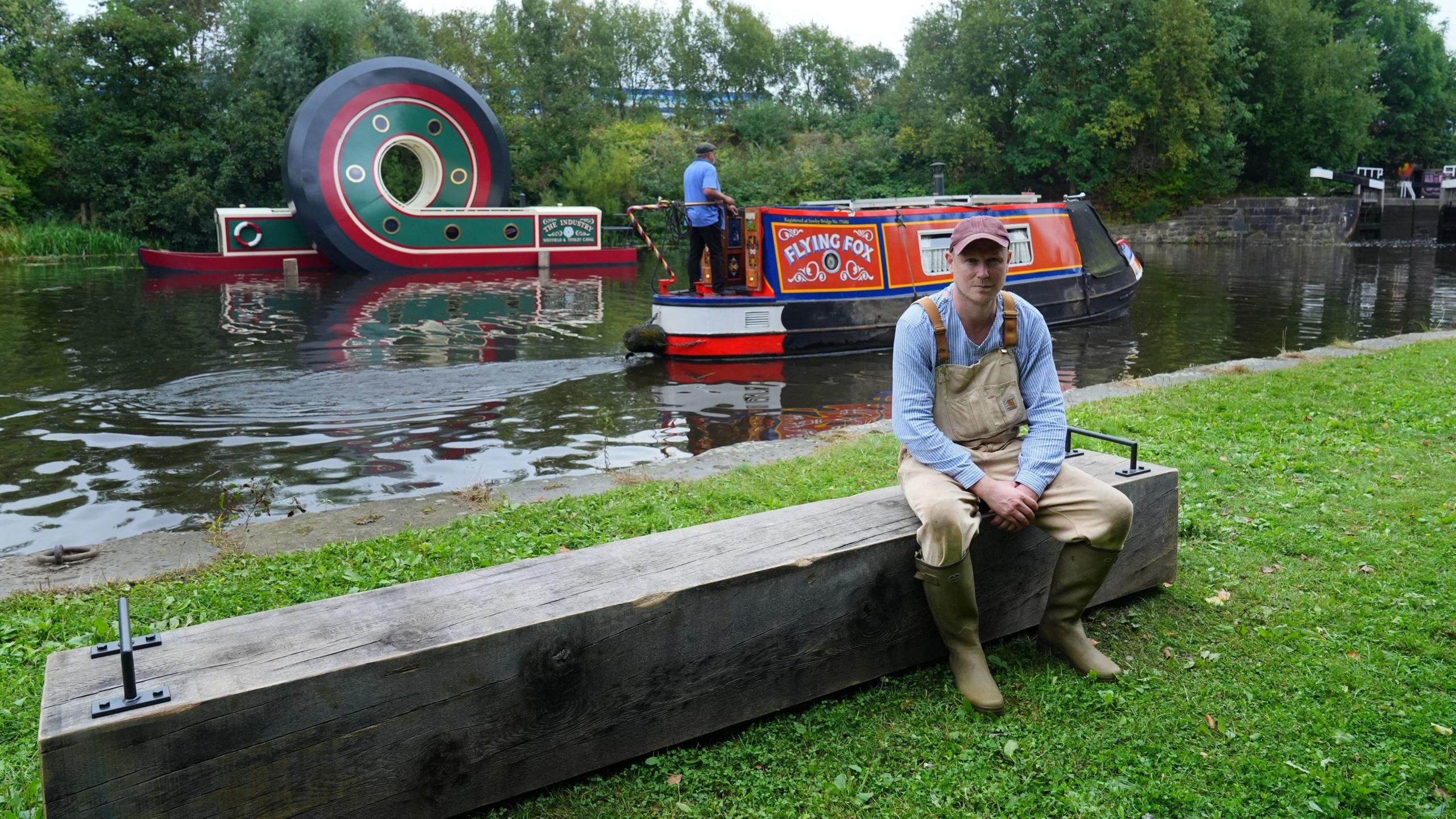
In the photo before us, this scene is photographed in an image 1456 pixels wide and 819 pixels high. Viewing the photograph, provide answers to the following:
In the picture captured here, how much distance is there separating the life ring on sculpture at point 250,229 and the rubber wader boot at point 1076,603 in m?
24.3

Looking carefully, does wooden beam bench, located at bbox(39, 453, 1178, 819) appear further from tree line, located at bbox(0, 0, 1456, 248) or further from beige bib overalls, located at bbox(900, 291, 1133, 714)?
tree line, located at bbox(0, 0, 1456, 248)

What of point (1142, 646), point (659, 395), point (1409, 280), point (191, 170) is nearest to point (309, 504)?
point (659, 395)

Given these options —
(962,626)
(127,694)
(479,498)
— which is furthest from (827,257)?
(127,694)

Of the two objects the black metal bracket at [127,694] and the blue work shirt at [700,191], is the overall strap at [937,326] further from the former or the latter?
the blue work shirt at [700,191]

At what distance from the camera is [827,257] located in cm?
1297

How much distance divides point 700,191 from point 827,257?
5.75ft

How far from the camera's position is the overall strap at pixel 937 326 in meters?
3.60

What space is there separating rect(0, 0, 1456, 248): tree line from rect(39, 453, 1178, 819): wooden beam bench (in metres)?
31.6

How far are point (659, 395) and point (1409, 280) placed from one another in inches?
774

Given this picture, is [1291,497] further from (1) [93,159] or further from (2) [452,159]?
(1) [93,159]

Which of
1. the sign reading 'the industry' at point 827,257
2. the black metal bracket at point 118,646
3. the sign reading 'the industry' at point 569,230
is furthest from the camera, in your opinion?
the sign reading 'the industry' at point 569,230

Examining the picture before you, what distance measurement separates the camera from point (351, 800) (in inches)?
102

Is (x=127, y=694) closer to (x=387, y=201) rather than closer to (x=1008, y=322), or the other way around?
(x=1008, y=322)

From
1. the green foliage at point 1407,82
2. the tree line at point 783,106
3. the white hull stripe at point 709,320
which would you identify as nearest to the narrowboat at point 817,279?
the white hull stripe at point 709,320
